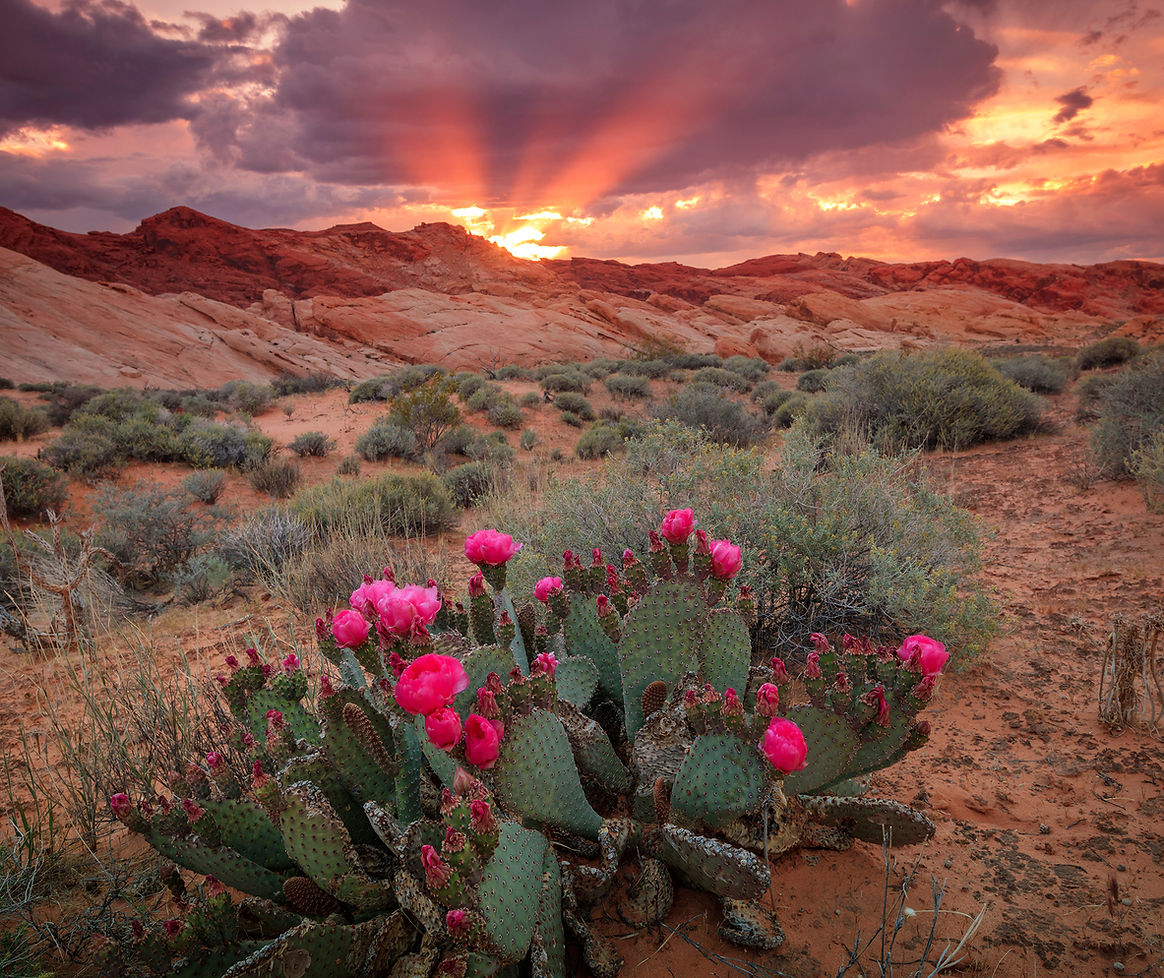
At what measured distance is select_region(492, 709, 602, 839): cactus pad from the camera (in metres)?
1.66

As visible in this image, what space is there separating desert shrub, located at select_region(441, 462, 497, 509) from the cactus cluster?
671 centimetres

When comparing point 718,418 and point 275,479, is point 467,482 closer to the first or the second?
point 275,479

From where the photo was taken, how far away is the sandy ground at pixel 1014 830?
6.01ft

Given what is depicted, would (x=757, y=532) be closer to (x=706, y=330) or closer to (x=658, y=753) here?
(x=658, y=753)

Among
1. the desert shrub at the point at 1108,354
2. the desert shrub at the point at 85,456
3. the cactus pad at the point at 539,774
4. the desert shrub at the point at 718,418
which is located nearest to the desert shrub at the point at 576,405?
the desert shrub at the point at 718,418

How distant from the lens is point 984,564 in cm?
561

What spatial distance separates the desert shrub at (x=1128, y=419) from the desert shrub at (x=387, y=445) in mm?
10456

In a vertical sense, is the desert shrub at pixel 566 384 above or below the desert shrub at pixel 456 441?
above

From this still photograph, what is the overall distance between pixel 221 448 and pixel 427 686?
11569 millimetres

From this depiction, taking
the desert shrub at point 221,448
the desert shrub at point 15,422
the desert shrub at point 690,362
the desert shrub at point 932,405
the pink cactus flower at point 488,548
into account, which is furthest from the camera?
the desert shrub at point 690,362

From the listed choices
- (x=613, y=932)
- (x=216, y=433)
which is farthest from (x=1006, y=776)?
(x=216, y=433)

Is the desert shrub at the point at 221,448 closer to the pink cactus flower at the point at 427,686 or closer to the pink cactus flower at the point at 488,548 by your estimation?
the pink cactus flower at the point at 488,548

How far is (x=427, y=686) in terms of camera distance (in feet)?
4.62

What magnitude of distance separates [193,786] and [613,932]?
1.33 m
